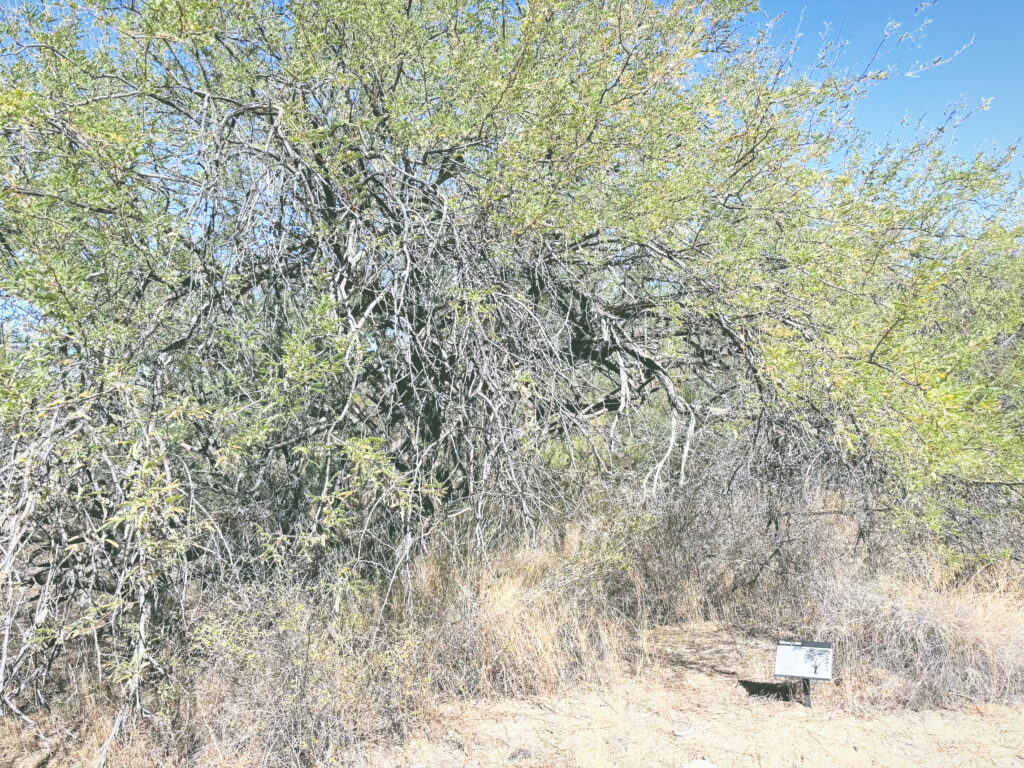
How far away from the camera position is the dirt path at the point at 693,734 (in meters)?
3.65

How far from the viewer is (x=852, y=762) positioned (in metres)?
3.64

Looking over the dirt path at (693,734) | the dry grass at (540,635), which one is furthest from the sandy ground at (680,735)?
the dry grass at (540,635)

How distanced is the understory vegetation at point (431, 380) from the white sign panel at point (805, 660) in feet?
1.62

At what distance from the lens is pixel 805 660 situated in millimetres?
4246

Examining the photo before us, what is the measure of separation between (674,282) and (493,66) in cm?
181

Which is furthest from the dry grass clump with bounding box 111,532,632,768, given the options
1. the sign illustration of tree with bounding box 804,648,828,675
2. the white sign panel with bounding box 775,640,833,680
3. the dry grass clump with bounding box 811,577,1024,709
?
the dry grass clump with bounding box 811,577,1024,709

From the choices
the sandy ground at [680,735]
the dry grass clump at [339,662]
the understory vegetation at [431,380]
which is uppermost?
the understory vegetation at [431,380]

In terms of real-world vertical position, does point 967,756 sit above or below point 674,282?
below

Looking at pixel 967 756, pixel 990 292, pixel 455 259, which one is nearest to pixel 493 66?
pixel 455 259

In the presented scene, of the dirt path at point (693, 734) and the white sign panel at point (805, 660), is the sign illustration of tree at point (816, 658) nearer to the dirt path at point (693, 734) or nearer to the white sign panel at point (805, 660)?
the white sign panel at point (805, 660)

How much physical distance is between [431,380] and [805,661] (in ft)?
8.68

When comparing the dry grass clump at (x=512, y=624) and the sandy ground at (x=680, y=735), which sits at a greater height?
the dry grass clump at (x=512, y=624)

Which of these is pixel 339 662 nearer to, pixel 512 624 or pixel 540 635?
pixel 512 624

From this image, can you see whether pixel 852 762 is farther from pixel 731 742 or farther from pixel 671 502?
pixel 671 502
